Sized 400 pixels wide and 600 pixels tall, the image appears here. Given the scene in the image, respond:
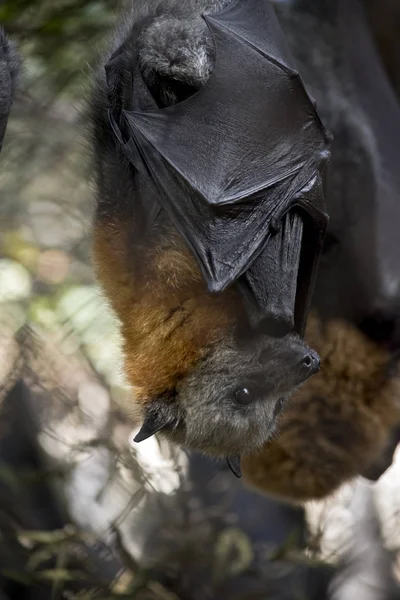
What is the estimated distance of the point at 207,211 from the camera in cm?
225

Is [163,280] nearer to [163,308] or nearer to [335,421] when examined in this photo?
[163,308]

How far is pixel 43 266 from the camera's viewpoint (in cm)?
412

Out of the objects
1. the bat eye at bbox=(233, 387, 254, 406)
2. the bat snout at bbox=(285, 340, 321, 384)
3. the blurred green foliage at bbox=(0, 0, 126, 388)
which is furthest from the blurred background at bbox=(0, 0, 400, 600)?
the bat snout at bbox=(285, 340, 321, 384)

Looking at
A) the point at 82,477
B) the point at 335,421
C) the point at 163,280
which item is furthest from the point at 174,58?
the point at 82,477

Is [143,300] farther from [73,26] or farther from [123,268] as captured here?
[73,26]

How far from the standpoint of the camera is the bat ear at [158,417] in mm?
2275

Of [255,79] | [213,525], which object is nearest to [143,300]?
[255,79]

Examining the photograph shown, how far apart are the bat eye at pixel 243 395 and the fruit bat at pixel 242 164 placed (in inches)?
8.3

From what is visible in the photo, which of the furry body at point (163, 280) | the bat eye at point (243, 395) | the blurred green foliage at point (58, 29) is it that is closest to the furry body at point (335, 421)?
the furry body at point (163, 280)

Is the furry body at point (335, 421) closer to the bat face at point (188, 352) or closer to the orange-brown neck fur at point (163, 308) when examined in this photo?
the bat face at point (188, 352)

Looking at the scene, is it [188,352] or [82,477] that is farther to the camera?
[82,477]

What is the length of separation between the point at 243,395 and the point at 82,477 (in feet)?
6.81

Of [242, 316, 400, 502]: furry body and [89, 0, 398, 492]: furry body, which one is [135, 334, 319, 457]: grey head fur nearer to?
[89, 0, 398, 492]: furry body

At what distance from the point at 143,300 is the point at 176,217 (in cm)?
29
